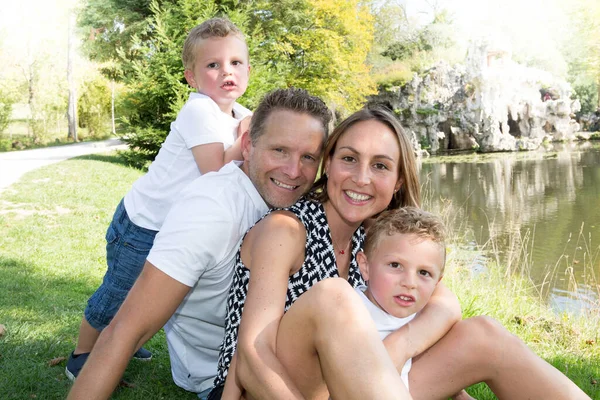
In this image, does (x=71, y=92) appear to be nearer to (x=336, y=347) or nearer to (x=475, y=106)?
(x=475, y=106)

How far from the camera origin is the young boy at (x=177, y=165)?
2.89m

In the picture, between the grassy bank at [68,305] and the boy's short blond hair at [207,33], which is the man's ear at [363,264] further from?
the boy's short blond hair at [207,33]

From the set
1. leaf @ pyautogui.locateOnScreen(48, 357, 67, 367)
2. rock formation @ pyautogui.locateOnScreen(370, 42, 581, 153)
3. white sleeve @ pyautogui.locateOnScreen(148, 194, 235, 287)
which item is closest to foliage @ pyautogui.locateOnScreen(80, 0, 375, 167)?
rock formation @ pyautogui.locateOnScreen(370, 42, 581, 153)

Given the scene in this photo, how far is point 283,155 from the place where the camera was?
2328 mm

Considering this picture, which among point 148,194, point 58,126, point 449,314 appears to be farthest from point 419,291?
point 58,126

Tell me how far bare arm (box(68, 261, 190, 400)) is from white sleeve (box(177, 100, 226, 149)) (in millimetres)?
1038

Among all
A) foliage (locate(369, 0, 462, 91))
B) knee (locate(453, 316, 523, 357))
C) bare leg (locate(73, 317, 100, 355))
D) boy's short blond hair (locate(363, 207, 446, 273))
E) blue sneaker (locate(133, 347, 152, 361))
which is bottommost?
blue sneaker (locate(133, 347, 152, 361))

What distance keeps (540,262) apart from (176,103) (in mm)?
8869

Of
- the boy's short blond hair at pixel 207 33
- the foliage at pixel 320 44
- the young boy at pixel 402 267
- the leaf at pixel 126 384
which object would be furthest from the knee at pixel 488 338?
the foliage at pixel 320 44

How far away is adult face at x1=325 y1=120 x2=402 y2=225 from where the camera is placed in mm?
2270

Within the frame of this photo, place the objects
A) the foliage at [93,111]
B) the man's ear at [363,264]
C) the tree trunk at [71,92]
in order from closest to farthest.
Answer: the man's ear at [363,264], the tree trunk at [71,92], the foliage at [93,111]

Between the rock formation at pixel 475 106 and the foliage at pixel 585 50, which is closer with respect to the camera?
the rock formation at pixel 475 106

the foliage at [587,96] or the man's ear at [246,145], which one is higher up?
the foliage at [587,96]

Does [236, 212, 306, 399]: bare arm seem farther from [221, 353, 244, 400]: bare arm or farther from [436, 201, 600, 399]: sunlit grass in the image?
[436, 201, 600, 399]: sunlit grass
